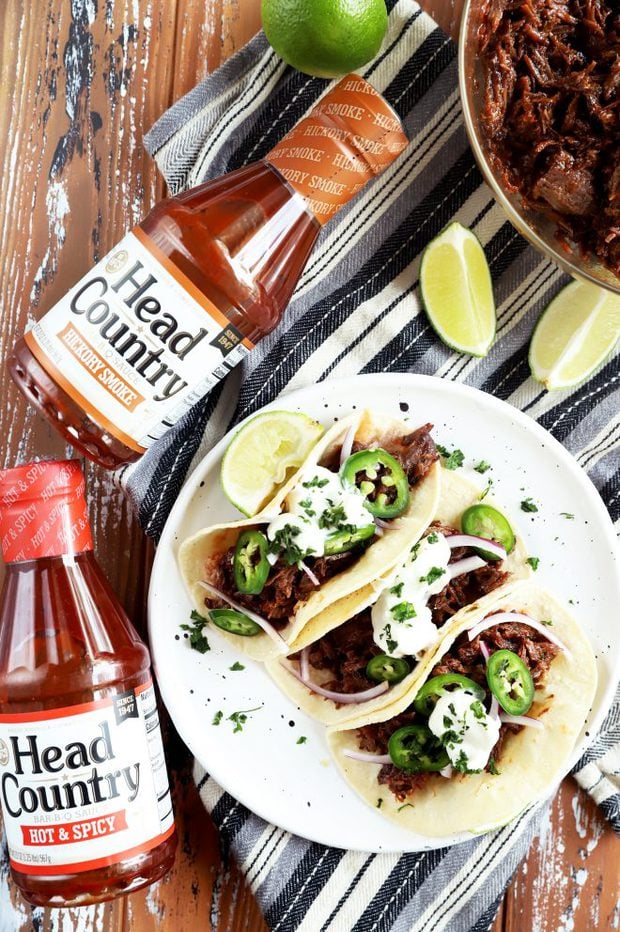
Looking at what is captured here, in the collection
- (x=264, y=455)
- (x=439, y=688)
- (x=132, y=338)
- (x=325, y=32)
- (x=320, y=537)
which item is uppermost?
(x=325, y=32)

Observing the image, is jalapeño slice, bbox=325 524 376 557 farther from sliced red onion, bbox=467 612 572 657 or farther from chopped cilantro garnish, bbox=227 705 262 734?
chopped cilantro garnish, bbox=227 705 262 734

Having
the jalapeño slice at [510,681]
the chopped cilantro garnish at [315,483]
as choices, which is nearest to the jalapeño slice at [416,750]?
the jalapeño slice at [510,681]

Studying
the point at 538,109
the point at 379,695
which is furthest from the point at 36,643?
the point at 538,109

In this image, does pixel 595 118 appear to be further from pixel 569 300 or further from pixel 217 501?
pixel 217 501

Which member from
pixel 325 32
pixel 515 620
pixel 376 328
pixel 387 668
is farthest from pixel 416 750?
pixel 325 32

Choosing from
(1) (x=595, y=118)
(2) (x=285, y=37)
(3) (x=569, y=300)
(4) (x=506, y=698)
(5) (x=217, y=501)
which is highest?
(2) (x=285, y=37)

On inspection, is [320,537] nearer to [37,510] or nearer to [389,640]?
[389,640]
